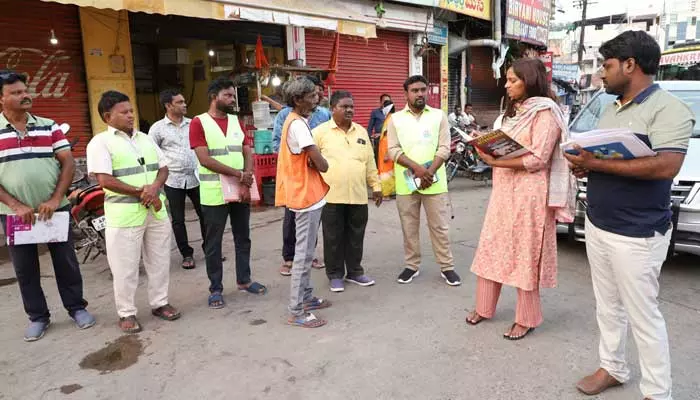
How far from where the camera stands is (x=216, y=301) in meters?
4.00

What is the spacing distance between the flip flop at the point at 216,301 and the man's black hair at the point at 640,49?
322 cm

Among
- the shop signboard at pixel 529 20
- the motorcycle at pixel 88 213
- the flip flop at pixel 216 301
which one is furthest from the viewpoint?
the shop signboard at pixel 529 20

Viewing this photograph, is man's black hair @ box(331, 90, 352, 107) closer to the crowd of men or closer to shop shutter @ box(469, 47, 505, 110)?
the crowd of men

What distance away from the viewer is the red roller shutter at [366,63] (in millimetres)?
10461

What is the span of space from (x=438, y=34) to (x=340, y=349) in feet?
38.4

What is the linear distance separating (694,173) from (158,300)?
4.58 m

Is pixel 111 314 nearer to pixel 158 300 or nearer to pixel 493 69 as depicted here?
pixel 158 300

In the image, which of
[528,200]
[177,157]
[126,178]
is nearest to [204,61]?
[177,157]

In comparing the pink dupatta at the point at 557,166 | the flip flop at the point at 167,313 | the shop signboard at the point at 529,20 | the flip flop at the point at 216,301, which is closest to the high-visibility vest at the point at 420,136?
the pink dupatta at the point at 557,166

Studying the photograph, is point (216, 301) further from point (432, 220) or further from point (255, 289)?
point (432, 220)

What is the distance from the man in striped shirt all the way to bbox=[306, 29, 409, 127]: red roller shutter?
7.20 m

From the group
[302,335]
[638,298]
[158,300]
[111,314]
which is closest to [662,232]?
[638,298]

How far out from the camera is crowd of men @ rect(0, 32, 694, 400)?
2336 millimetres

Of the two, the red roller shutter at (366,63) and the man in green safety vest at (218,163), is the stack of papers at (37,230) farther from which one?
the red roller shutter at (366,63)
